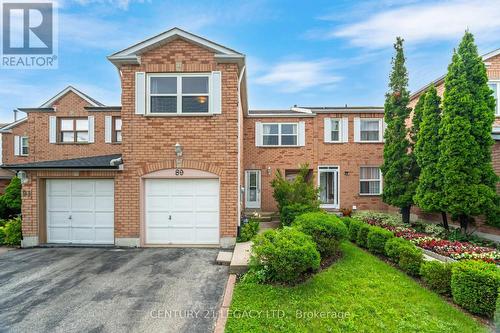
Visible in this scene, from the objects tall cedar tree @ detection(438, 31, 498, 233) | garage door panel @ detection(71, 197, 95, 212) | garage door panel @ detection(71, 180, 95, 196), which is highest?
tall cedar tree @ detection(438, 31, 498, 233)

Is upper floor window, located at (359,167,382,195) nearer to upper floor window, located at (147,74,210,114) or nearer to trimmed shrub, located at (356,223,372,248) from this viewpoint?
trimmed shrub, located at (356,223,372,248)

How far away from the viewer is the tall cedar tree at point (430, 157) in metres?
9.12

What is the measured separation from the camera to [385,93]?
12.5 m

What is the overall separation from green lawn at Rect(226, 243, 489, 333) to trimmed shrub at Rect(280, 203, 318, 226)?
3.44 metres

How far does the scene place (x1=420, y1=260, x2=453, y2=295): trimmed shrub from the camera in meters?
5.20

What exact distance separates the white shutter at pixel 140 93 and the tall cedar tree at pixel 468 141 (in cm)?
1114

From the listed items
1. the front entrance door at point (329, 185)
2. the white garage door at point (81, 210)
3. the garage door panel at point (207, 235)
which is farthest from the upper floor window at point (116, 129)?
the front entrance door at point (329, 185)

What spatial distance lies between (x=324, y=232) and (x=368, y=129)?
10.4 metres

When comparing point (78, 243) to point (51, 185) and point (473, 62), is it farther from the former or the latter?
point (473, 62)

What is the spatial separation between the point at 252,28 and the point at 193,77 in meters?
9.09

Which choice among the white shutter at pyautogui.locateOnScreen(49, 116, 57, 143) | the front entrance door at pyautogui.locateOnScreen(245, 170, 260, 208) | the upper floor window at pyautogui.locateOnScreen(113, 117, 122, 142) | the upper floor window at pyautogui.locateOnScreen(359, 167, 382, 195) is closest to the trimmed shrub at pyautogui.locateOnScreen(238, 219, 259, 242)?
the front entrance door at pyautogui.locateOnScreen(245, 170, 260, 208)

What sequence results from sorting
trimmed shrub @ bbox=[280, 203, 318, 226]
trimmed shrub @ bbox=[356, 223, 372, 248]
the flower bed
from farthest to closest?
1. trimmed shrub @ bbox=[280, 203, 318, 226]
2. trimmed shrub @ bbox=[356, 223, 372, 248]
3. the flower bed

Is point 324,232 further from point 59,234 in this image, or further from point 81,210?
point 59,234

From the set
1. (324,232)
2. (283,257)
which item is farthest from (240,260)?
(324,232)
